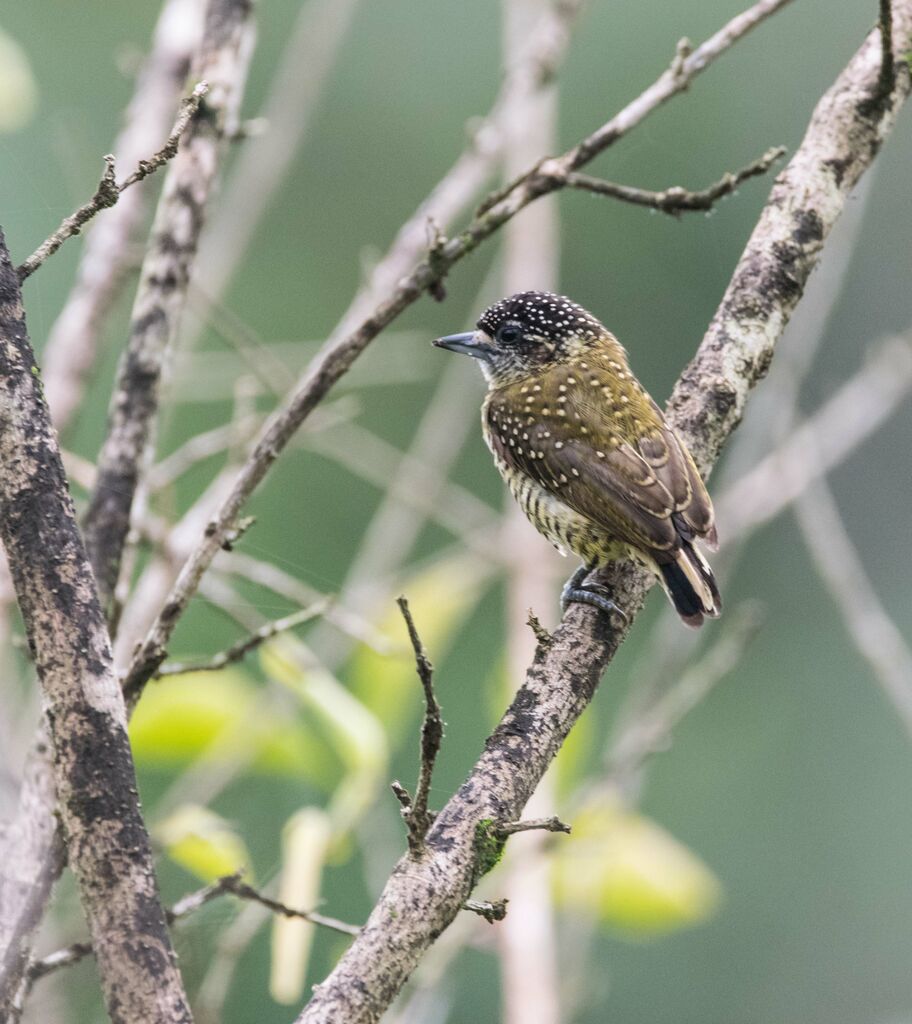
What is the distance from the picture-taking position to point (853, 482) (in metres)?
10.4

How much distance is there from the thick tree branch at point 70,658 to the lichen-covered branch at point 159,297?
1.05m

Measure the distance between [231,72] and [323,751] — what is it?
1683 millimetres

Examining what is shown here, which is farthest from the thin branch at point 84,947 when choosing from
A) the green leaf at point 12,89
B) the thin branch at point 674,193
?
the green leaf at point 12,89

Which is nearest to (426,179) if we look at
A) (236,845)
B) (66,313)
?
(66,313)

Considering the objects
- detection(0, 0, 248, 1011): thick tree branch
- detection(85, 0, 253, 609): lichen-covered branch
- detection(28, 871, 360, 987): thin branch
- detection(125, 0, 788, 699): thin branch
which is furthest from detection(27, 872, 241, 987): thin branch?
detection(85, 0, 253, 609): lichen-covered branch

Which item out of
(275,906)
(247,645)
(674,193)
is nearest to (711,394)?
(674,193)

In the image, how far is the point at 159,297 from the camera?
2.96 metres

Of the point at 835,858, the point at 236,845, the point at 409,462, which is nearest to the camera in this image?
the point at 236,845

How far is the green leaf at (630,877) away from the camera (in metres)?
3.69

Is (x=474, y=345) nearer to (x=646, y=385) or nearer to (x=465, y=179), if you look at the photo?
(x=465, y=179)

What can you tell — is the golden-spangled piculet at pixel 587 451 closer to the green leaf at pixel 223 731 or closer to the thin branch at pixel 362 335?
the thin branch at pixel 362 335

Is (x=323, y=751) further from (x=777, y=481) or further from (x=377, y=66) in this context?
(x=377, y=66)

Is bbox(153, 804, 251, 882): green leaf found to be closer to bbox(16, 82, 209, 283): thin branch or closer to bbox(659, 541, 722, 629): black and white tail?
bbox(659, 541, 722, 629): black and white tail

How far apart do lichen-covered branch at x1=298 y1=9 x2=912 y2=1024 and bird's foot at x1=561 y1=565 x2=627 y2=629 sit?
3 cm
